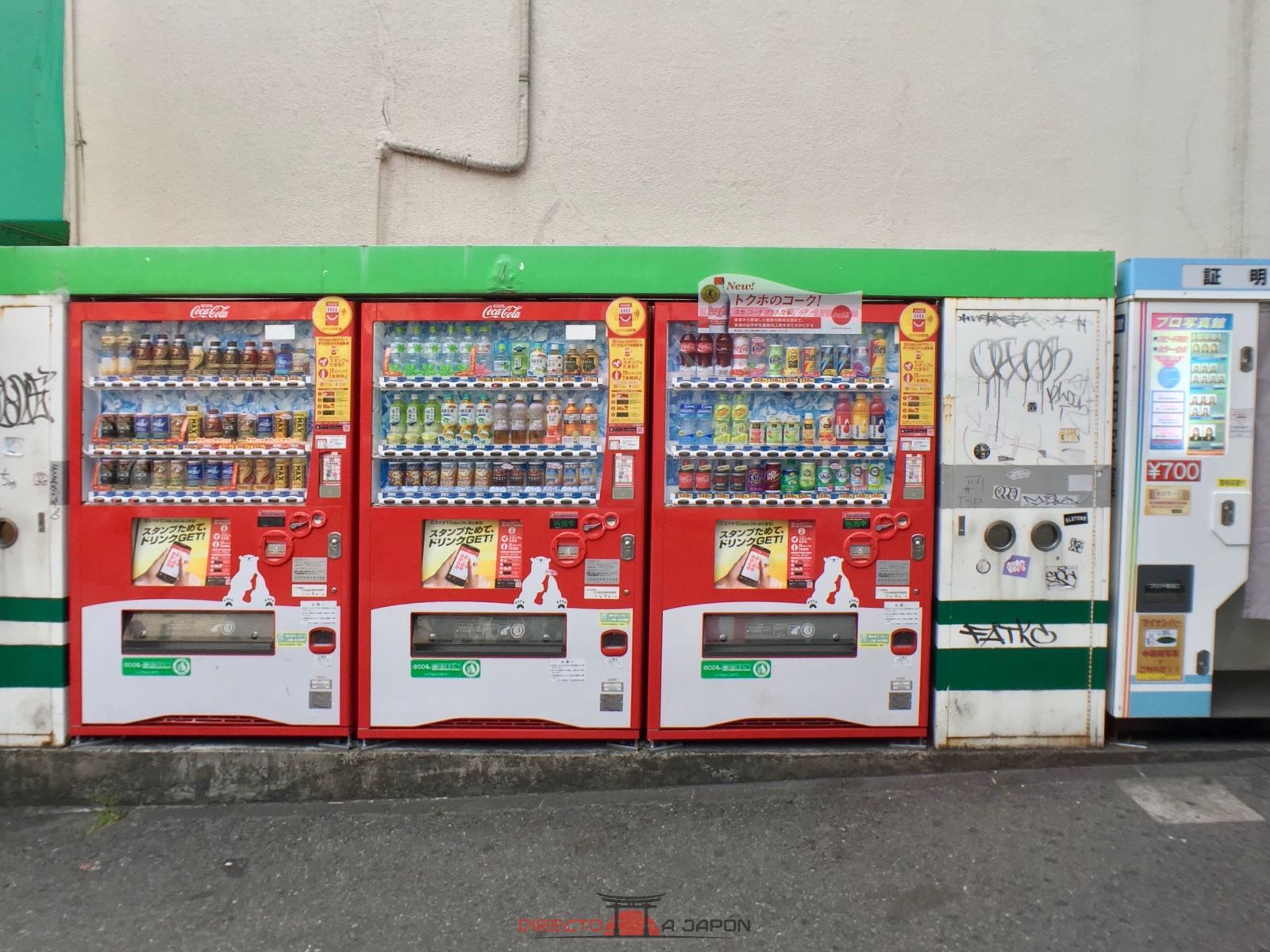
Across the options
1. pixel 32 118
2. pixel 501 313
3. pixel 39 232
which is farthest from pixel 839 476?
pixel 32 118

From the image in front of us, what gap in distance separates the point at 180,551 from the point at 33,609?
2.65ft

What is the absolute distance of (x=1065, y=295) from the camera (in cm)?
392

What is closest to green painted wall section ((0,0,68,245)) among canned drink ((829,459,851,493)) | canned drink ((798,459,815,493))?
canned drink ((798,459,815,493))

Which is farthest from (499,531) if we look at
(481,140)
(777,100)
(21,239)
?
(21,239)

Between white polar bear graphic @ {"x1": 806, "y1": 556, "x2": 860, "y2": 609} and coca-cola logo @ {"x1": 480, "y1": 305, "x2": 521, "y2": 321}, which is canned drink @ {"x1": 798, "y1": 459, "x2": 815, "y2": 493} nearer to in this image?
white polar bear graphic @ {"x1": 806, "y1": 556, "x2": 860, "y2": 609}

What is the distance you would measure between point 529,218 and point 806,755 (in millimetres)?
3911

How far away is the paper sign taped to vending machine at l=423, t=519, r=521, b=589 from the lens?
397cm

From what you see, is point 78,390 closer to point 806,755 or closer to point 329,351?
point 329,351

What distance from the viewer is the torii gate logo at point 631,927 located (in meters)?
2.85

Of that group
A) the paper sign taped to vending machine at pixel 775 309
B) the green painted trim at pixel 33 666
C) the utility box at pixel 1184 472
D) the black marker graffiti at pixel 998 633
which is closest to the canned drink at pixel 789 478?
the paper sign taped to vending machine at pixel 775 309

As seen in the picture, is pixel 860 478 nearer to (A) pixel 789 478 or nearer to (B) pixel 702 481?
(A) pixel 789 478

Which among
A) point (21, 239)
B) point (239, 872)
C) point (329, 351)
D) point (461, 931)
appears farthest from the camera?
point (21, 239)

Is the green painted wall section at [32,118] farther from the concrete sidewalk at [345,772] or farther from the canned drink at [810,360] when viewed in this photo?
the canned drink at [810,360]

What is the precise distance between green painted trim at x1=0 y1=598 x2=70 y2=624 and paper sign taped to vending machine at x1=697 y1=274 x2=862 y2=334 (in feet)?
12.1
